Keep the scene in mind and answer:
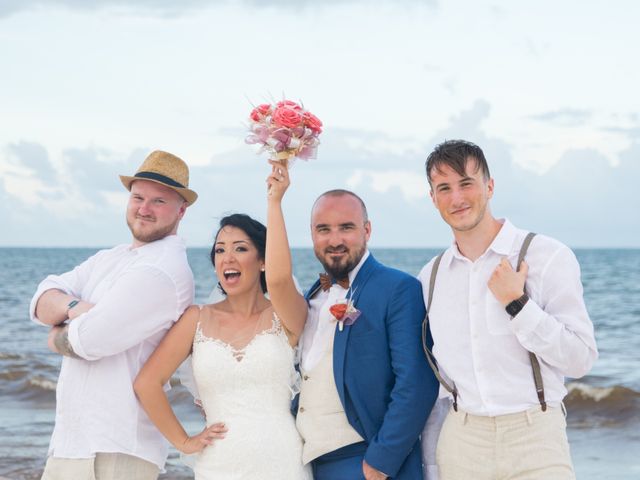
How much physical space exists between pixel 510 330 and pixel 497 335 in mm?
71

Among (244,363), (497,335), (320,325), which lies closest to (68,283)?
(244,363)

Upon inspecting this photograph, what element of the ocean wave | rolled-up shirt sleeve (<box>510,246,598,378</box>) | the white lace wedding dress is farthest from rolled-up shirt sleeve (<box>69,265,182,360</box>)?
the ocean wave

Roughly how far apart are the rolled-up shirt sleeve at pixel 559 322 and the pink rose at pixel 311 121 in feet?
4.62

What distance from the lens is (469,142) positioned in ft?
14.2

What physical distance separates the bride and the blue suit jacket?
37 centimetres

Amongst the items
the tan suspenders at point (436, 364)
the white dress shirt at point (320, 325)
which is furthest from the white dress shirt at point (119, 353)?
the tan suspenders at point (436, 364)

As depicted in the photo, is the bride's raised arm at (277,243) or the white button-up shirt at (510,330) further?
the bride's raised arm at (277,243)

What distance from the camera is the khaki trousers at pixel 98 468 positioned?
4.45m

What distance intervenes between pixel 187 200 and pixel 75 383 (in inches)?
52.0

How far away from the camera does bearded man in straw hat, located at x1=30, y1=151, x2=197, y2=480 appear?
4387 millimetres

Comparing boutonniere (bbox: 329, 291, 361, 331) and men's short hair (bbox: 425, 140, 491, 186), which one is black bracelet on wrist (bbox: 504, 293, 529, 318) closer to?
men's short hair (bbox: 425, 140, 491, 186)

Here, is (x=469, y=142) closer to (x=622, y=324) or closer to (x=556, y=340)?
(x=556, y=340)

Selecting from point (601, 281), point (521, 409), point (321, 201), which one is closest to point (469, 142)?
point (321, 201)

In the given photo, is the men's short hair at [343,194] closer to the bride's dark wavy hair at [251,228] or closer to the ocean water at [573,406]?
the bride's dark wavy hair at [251,228]
